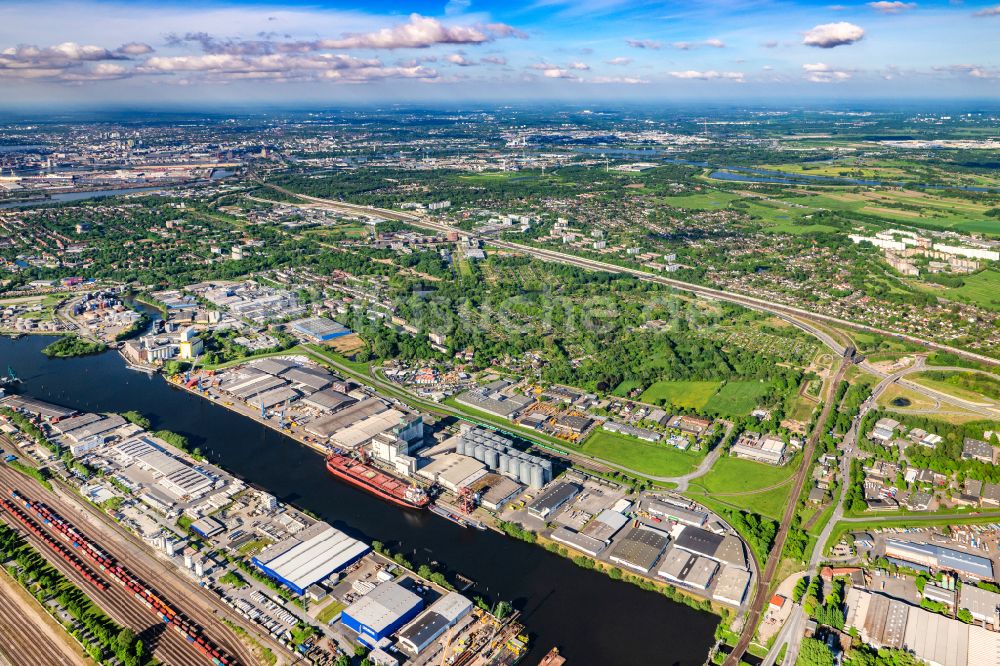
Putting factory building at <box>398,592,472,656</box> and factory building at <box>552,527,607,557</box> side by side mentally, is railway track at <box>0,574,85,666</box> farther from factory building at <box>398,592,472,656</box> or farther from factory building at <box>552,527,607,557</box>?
factory building at <box>552,527,607,557</box>

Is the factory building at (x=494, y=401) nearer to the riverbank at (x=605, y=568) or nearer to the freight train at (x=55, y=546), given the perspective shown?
the riverbank at (x=605, y=568)

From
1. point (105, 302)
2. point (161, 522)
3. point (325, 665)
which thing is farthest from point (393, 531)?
point (105, 302)

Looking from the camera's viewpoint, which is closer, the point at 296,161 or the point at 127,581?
the point at 127,581

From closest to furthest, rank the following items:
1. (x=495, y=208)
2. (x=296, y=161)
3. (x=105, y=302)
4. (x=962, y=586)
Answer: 1. (x=962, y=586)
2. (x=105, y=302)
3. (x=495, y=208)
4. (x=296, y=161)

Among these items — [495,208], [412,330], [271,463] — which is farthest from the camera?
[495,208]

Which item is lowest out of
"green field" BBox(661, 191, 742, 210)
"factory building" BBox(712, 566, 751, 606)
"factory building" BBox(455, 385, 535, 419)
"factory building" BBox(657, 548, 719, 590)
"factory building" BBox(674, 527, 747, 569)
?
"factory building" BBox(712, 566, 751, 606)

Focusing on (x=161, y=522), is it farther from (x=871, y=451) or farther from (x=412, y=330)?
(x=871, y=451)

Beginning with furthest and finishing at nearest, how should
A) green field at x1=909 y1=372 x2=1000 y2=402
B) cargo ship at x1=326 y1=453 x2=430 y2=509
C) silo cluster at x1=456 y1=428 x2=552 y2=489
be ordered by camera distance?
green field at x1=909 y1=372 x2=1000 y2=402, silo cluster at x1=456 y1=428 x2=552 y2=489, cargo ship at x1=326 y1=453 x2=430 y2=509

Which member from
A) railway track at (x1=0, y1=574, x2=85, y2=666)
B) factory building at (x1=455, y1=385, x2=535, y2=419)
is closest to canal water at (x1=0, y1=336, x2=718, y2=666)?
factory building at (x1=455, y1=385, x2=535, y2=419)
